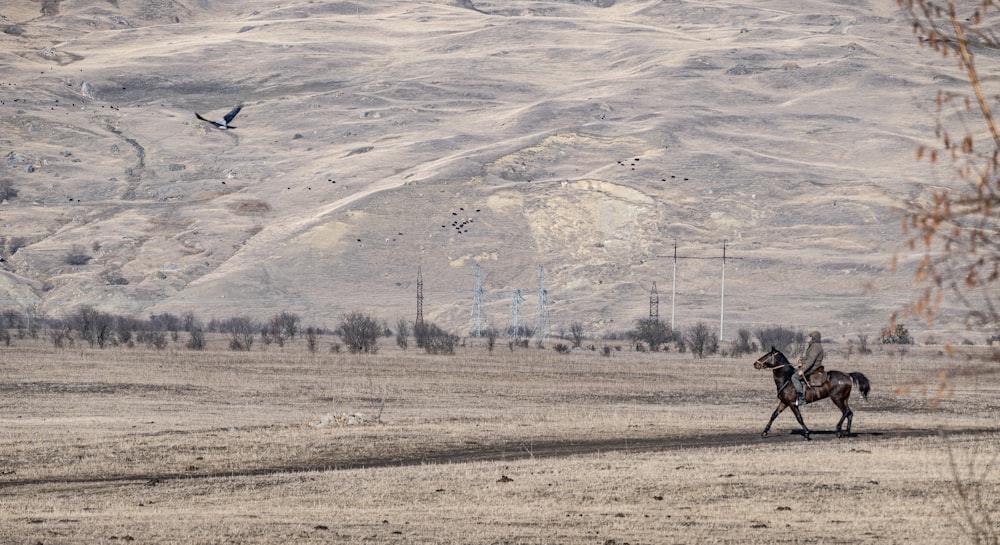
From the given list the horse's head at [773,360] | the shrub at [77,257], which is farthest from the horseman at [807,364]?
the shrub at [77,257]

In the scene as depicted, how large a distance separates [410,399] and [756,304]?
9813 cm

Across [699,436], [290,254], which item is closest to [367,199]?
[290,254]

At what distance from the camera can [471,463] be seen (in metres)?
25.3

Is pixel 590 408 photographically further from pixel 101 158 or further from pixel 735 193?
pixel 101 158

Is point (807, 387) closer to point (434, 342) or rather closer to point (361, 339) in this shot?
point (361, 339)

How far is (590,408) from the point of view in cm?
4094

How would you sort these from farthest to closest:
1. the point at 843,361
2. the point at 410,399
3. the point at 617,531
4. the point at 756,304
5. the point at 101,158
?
the point at 101,158
the point at 756,304
the point at 843,361
the point at 410,399
the point at 617,531

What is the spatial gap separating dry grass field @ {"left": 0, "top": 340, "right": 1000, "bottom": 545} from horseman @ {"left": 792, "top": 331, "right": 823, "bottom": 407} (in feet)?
3.95

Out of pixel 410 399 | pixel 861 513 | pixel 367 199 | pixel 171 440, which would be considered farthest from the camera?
pixel 367 199

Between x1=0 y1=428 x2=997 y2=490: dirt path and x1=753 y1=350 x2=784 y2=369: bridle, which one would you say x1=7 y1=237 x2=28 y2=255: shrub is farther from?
x1=753 y1=350 x2=784 y2=369: bridle

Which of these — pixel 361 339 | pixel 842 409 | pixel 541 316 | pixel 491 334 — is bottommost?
pixel 361 339

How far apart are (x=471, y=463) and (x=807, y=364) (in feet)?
25.6

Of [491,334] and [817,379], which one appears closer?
[817,379]

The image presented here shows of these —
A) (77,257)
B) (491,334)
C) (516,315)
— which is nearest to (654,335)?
(491,334)
